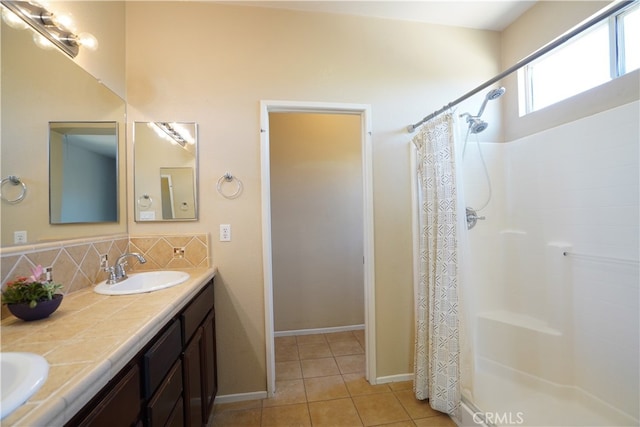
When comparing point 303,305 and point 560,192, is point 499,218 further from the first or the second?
point 303,305

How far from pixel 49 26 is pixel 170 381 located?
1675mm

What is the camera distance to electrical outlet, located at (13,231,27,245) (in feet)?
3.17

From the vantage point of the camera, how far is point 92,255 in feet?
4.33

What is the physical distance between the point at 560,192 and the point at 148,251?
289 centimetres

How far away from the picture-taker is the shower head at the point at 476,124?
1783 mm

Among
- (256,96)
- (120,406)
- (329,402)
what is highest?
(256,96)

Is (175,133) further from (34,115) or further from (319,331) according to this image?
(319,331)

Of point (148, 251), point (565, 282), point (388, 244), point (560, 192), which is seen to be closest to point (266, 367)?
point (148, 251)

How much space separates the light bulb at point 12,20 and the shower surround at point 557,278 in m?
2.35

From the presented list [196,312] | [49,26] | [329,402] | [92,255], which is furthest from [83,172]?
[329,402]

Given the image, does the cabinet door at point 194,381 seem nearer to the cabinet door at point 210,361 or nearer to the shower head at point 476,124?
the cabinet door at point 210,361

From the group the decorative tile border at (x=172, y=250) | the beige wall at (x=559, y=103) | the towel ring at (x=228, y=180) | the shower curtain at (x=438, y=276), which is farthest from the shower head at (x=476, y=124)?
the decorative tile border at (x=172, y=250)

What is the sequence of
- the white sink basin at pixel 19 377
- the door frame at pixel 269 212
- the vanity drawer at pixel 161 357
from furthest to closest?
the door frame at pixel 269 212 < the vanity drawer at pixel 161 357 < the white sink basin at pixel 19 377

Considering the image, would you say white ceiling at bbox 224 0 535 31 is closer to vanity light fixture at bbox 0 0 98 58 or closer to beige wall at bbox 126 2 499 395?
beige wall at bbox 126 2 499 395
